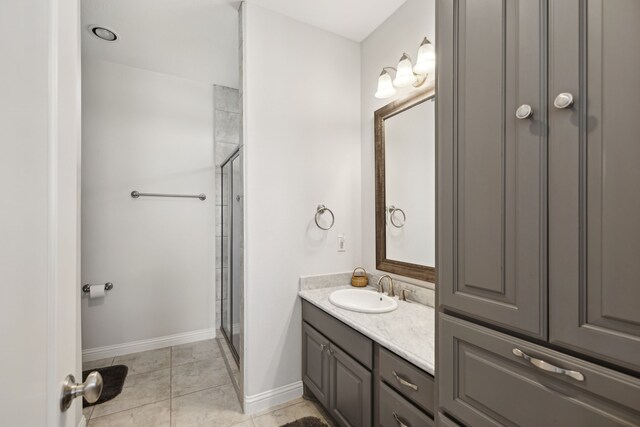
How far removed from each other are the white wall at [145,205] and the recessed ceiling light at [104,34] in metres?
0.43

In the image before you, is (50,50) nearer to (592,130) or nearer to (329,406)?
(592,130)

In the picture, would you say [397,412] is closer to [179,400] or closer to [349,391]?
[349,391]

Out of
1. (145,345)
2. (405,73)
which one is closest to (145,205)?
(145,345)

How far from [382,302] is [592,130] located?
1472 mm

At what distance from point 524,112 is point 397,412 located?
1.22m

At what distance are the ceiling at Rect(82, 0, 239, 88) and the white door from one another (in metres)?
1.69

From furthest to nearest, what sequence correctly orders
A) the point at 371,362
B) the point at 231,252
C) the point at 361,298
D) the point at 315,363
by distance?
the point at 231,252
the point at 361,298
the point at 315,363
the point at 371,362

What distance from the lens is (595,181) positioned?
1.97 ft

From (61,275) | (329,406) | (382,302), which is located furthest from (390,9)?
(329,406)

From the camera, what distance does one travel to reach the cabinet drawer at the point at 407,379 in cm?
108

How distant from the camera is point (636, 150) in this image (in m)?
0.55

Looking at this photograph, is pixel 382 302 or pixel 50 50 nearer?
pixel 50 50

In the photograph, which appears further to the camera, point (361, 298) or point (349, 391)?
point (361, 298)

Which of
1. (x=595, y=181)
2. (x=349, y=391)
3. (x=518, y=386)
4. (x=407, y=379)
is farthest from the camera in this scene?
(x=349, y=391)
